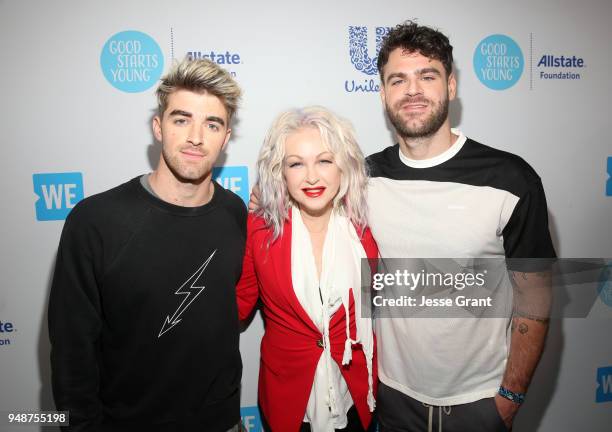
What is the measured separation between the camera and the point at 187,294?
1.64m

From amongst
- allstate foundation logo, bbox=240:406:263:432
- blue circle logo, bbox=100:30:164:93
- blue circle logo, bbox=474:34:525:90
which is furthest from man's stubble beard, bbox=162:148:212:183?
blue circle logo, bbox=474:34:525:90

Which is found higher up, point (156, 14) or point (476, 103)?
point (156, 14)

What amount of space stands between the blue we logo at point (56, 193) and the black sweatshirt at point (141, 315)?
723mm

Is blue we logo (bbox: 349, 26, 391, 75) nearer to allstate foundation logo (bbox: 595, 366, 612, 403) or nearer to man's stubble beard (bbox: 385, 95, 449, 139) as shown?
man's stubble beard (bbox: 385, 95, 449, 139)

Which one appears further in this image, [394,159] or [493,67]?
[493,67]

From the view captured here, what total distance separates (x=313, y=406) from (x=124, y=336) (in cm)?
87

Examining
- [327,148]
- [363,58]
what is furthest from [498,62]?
[327,148]

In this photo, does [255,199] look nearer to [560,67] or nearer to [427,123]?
[427,123]

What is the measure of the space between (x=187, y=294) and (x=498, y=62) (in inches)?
91.1

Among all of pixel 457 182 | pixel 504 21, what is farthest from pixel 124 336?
pixel 504 21

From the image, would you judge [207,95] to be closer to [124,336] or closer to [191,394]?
[124,336]

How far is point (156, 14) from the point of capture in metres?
2.13

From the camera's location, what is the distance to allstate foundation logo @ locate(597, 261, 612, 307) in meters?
2.72

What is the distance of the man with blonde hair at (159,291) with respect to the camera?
149 centimetres
